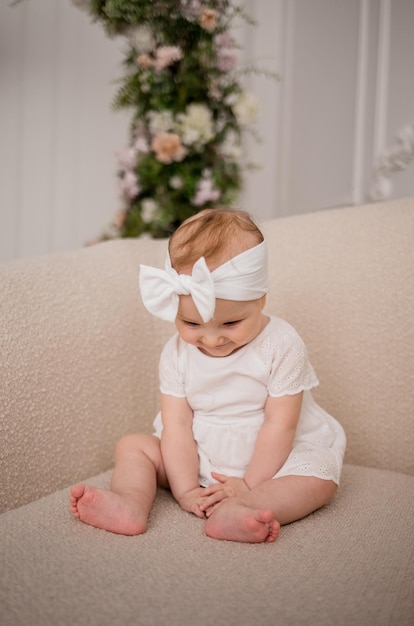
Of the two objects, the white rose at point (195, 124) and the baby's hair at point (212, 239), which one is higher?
the white rose at point (195, 124)

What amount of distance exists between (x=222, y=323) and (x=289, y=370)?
0.16 metres

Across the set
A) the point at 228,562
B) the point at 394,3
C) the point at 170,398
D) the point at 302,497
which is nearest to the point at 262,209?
the point at 394,3

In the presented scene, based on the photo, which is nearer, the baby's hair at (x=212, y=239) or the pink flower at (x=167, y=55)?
the baby's hair at (x=212, y=239)

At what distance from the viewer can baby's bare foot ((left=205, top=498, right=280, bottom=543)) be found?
834mm

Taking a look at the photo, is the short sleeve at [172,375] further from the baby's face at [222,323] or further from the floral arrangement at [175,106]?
the floral arrangement at [175,106]

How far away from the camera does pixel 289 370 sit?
108cm

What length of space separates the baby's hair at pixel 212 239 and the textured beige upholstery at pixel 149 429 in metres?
0.31

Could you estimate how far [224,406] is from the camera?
114 cm

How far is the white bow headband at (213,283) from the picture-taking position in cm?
99

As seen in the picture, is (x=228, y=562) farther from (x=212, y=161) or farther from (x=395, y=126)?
(x=395, y=126)

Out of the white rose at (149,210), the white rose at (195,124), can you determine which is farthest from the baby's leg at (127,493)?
the white rose at (195,124)

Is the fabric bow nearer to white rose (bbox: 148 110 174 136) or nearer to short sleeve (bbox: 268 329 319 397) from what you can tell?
short sleeve (bbox: 268 329 319 397)

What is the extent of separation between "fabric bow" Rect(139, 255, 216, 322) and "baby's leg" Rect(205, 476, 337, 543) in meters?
0.29

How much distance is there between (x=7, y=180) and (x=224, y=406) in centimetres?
192
